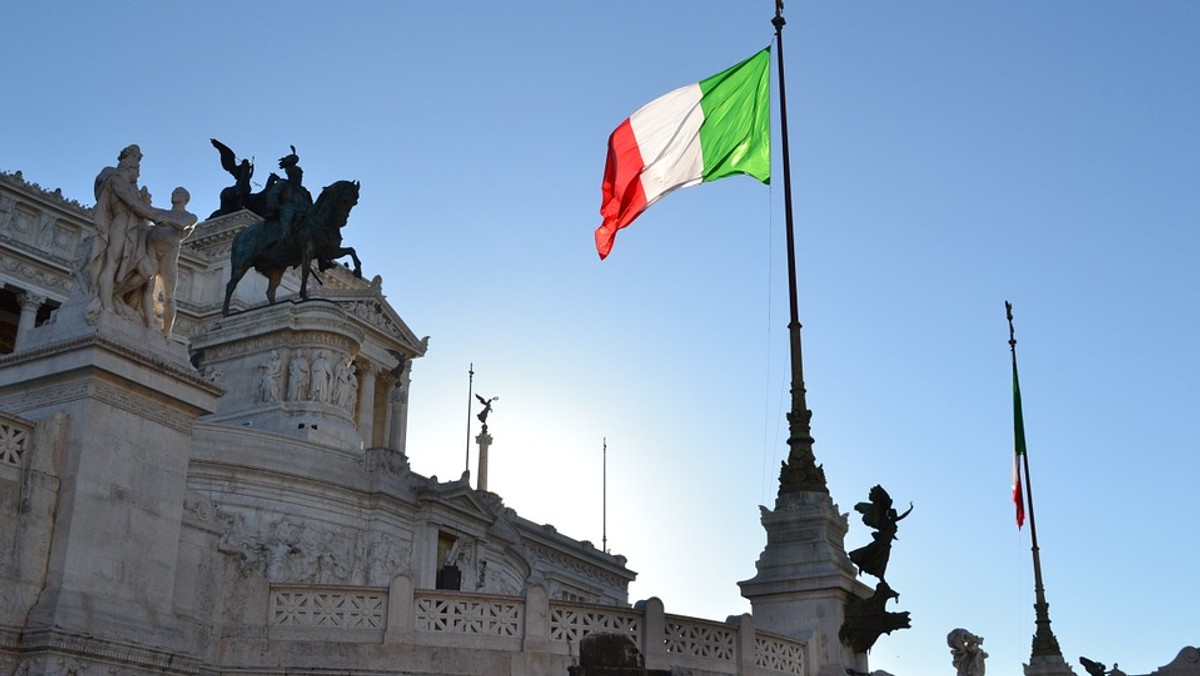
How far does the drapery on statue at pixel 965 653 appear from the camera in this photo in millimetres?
21438

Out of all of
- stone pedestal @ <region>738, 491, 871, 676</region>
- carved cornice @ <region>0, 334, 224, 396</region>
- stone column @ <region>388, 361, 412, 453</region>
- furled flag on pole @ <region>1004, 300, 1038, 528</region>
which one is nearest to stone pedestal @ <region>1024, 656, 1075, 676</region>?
furled flag on pole @ <region>1004, 300, 1038, 528</region>

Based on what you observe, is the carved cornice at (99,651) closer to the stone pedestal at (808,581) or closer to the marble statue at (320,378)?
the stone pedestal at (808,581)

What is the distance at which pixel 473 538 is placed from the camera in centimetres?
3719

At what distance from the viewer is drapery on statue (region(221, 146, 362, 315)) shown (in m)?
45.1

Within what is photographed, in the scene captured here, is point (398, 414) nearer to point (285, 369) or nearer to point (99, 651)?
point (285, 369)

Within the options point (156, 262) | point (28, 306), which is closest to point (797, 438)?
point (156, 262)

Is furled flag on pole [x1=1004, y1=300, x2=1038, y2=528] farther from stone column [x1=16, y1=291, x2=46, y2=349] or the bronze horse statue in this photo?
stone column [x1=16, y1=291, x2=46, y2=349]

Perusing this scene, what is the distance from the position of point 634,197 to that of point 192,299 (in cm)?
5163

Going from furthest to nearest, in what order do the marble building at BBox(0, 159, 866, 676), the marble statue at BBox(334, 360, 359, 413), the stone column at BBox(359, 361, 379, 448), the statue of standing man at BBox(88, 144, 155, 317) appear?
the stone column at BBox(359, 361, 379, 448) → the marble statue at BBox(334, 360, 359, 413) → the statue of standing man at BBox(88, 144, 155, 317) → the marble building at BBox(0, 159, 866, 676)

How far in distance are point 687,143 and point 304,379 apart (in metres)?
22.5

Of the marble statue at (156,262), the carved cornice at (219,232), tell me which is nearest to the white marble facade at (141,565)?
the marble statue at (156,262)

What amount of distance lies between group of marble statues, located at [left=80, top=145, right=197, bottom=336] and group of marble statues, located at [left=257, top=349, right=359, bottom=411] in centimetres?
2795

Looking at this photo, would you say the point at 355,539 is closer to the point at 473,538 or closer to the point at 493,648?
the point at 473,538

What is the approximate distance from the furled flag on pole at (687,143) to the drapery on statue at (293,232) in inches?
902
